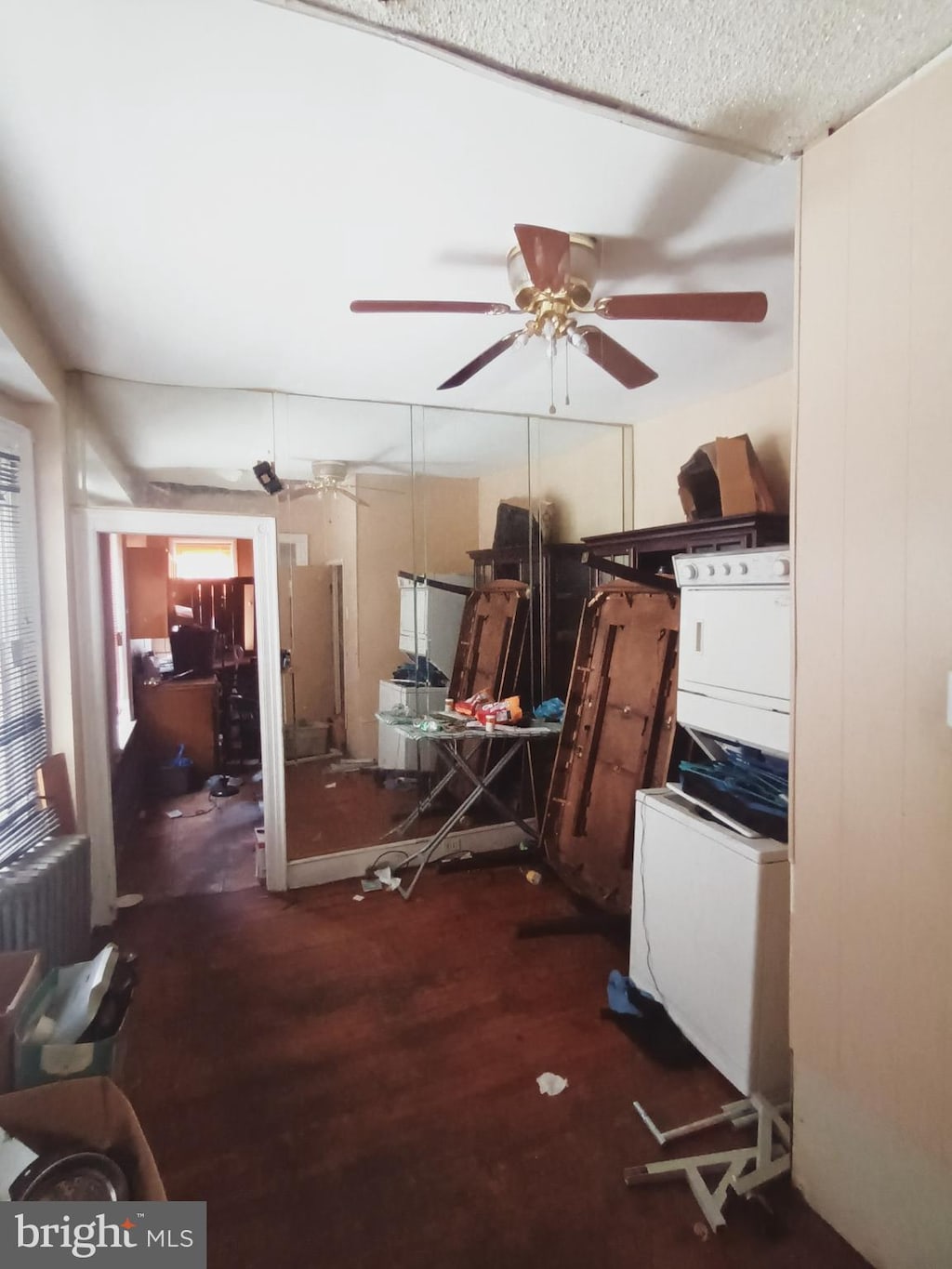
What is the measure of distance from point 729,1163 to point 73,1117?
1.63 m

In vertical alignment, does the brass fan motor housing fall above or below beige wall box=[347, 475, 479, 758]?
above

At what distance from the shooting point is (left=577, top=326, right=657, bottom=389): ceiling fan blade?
1.80 m

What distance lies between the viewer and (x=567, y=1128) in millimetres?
1687

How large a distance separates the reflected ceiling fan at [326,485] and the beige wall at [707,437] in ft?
4.82

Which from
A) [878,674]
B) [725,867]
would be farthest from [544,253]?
[725,867]

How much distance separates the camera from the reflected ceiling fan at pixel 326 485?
307cm

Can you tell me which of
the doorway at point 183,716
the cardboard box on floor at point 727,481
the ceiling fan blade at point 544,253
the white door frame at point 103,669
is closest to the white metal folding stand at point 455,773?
the white door frame at point 103,669

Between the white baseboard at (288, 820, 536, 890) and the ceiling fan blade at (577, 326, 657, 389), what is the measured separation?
237 centimetres

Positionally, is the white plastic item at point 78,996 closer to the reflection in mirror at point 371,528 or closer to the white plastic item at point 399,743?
the reflection in mirror at point 371,528

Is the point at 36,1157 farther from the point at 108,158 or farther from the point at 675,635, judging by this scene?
the point at 675,635

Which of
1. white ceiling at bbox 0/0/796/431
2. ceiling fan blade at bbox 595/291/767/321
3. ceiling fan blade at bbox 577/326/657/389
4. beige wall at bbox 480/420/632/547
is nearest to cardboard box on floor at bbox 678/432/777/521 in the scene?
white ceiling at bbox 0/0/796/431

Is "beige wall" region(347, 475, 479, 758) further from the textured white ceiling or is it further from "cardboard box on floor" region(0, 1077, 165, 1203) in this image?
the textured white ceiling

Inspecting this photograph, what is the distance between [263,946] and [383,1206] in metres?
1.31

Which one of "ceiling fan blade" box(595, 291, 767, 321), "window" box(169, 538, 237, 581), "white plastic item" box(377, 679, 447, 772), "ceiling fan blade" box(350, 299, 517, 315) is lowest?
"white plastic item" box(377, 679, 447, 772)
